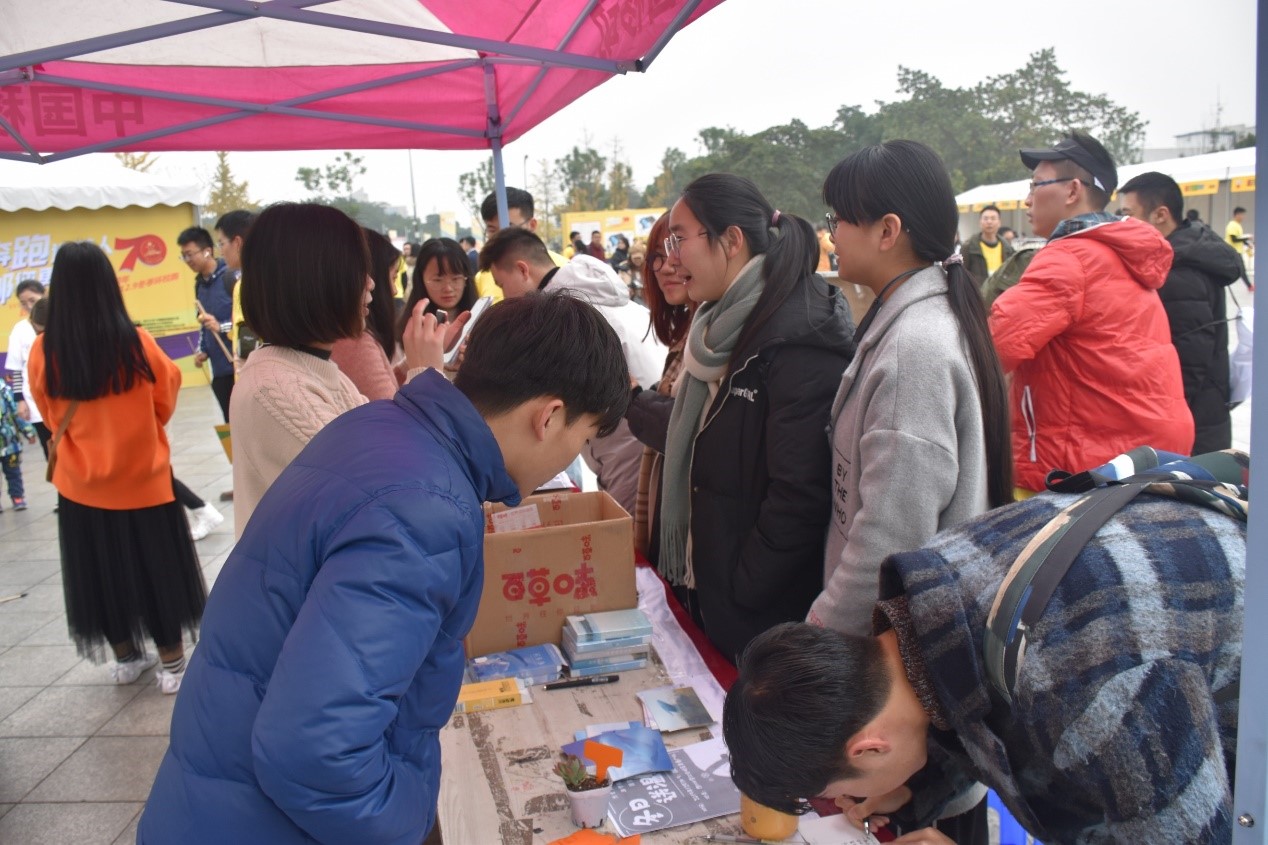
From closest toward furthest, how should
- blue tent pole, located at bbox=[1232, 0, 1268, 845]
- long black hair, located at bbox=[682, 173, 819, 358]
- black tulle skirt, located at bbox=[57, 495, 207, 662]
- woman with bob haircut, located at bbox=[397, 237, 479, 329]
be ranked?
1. blue tent pole, located at bbox=[1232, 0, 1268, 845]
2. long black hair, located at bbox=[682, 173, 819, 358]
3. black tulle skirt, located at bbox=[57, 495, 207, 662]
4. woman with bob haircut, located at bbox=[397, 237, 479, 329]

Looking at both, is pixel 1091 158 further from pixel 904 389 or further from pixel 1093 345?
pixel 904 389

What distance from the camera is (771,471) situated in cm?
192

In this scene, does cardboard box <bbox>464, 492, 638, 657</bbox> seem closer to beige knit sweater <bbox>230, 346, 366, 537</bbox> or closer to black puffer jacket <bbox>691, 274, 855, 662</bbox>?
black puffer jacket <bbox>691, 274, 855, 662</bbox>

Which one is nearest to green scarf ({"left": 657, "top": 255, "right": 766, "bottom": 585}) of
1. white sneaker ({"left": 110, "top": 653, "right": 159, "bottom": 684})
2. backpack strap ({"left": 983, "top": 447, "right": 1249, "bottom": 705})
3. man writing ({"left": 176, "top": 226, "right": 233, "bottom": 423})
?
backpack strap ({"left": 983, "top": 447, "right": 1249, "bottom": 705})

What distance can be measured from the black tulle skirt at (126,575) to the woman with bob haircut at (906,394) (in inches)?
107

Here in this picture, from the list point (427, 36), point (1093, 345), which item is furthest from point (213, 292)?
point (1093, 345)

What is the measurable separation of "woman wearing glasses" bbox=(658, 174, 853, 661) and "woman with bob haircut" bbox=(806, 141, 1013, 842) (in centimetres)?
10

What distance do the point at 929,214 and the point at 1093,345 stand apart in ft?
4.18

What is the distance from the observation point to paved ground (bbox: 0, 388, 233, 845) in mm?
2758

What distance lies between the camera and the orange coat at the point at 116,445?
10.9ft

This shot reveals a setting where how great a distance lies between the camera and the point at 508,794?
5.05 ft

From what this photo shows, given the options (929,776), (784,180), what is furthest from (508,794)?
(784,180)

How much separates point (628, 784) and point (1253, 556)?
1093 mm

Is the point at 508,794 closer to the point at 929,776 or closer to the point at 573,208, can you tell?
the point at 929,776
